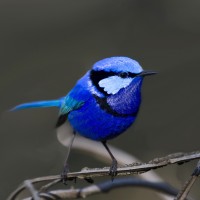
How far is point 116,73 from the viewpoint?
5.12ft

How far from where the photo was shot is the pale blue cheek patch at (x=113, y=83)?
62.7 inches

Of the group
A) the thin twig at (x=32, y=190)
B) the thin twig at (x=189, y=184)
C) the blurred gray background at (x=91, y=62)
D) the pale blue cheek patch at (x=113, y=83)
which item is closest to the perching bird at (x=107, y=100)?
the pale blue cheek patch at (x=113, y=83)

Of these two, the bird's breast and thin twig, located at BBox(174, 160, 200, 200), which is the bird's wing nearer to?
the bird's breast

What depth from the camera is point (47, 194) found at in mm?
1294

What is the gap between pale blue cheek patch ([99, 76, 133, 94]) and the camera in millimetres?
1592

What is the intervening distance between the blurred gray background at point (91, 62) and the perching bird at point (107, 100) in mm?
1382

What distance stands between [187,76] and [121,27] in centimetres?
68

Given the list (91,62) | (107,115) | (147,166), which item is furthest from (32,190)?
(91,62)

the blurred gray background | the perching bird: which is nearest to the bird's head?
the perching bird

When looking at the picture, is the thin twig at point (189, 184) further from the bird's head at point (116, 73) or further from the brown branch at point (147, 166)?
the bird's head at point (116, 73)

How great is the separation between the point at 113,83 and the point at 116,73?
78mm

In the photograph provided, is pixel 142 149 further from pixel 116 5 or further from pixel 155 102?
pixel 116 5

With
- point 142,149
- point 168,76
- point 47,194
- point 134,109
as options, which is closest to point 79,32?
point 168,76

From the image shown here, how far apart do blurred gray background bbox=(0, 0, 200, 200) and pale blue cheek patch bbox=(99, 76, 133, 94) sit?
157 centimetres
